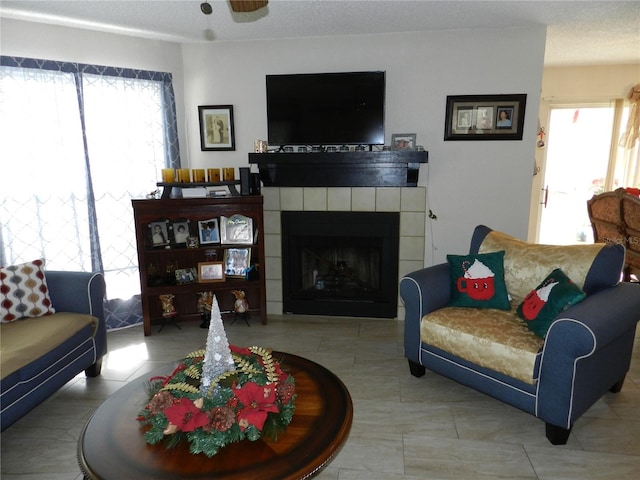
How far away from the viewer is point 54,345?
2324mm

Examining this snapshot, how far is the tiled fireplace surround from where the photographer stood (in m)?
3.57

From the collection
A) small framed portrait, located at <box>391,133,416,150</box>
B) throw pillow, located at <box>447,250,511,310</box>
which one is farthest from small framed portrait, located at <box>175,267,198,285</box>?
throw pillow, located at <box>447,250,511,310</box>

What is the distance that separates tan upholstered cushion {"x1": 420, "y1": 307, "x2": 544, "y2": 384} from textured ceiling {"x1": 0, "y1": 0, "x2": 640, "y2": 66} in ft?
6.78

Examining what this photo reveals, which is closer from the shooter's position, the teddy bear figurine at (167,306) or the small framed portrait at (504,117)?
the small framed portrait at (504,117)

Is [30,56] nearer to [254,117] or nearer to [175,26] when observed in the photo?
[175,26]

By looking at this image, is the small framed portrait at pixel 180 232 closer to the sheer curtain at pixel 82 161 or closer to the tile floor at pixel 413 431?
the sheer curtain at pixel 82 161

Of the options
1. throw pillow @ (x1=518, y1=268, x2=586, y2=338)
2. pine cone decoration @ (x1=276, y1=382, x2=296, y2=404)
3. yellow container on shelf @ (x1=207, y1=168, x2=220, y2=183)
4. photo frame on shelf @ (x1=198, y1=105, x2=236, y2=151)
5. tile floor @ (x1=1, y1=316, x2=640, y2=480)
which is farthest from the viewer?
photo frame on shelf @ (x1=198, y1=105, x2=236, y2=151)

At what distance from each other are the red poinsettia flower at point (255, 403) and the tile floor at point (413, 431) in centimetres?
68

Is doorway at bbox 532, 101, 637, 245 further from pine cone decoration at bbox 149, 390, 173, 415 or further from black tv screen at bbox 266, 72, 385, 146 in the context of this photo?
pine cone decoration at bbox 149, 390, 173, 415

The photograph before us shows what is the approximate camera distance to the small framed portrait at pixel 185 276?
11.9ft

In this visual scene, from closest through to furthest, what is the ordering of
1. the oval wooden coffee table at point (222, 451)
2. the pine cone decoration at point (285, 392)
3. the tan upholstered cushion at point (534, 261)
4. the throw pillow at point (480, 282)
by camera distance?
1. the oval wooden coffee table at point (222, 451)
2. the pine cone decoration at point (285, 392)
3. the tan upholstered cushion at point (534, 261)
4. the throw pillow at point (480, 282)

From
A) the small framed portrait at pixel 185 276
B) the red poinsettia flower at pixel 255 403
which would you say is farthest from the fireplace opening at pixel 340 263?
the red poinsettia flower at pixel 255 403

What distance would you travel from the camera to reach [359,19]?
3.15 meters

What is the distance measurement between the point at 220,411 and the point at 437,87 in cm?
311
